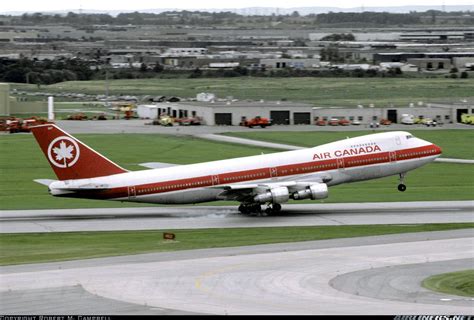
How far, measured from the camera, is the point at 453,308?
4303cm

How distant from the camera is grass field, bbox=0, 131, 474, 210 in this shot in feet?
262

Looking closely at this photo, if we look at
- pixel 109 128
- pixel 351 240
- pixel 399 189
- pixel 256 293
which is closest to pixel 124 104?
pixel 109 128

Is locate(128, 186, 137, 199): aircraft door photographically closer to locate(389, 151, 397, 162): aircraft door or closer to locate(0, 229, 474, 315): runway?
locate(0, 229, 474, 315): runway

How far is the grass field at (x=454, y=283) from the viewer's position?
47312 mm

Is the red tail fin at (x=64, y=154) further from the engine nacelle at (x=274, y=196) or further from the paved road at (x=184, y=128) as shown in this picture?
the paved road at (x=184, y=128)

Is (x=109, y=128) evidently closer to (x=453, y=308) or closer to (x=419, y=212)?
(x=419, y=212)

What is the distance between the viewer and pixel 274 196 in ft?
235

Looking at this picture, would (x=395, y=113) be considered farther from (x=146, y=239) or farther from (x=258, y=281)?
(x=258, y=281)

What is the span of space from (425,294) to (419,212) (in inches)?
1036

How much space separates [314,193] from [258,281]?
24.0m

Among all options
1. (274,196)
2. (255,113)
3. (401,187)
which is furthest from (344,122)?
(274,196)

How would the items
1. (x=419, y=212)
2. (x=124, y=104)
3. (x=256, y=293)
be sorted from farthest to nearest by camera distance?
(x=124, y=104) < (x=419, y=212) < (x=256, y=293)

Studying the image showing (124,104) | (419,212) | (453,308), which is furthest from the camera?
(124,104)

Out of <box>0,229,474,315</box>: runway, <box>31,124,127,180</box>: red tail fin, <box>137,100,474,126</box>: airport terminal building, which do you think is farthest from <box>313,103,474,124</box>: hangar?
<box>0,229,474,315</box>: runway
